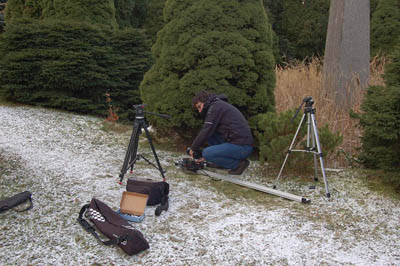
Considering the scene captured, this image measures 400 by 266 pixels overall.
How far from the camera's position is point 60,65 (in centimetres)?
773

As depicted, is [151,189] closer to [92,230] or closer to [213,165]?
[92,230]

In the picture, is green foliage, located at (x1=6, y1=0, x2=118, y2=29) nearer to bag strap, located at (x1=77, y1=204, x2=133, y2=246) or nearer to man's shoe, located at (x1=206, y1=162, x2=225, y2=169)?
man's shoe, located at (x1=206, y1=162, x2=225, y2=169)

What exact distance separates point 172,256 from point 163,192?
1034 mm

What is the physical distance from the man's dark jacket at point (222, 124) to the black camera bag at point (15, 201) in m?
2.06

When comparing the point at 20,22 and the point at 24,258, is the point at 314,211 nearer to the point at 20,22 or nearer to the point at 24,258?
the point at 24,258

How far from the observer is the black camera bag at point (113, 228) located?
3.10 meters

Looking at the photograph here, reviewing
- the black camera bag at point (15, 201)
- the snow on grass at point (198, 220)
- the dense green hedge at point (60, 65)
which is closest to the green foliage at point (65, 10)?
the dense green hedge at point (60, 65)

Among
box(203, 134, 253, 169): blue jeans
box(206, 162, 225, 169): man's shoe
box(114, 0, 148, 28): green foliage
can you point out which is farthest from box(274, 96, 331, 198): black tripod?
box(114, 0, 148, 28): green foliage

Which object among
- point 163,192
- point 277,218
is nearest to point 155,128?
point 163,192

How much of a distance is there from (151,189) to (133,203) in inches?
11.7

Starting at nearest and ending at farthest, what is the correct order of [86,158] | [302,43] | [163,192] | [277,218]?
[277,218], [163,192], [86,158], [302,43]

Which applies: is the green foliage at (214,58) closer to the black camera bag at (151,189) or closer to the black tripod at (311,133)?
the black tripod at (311,133)

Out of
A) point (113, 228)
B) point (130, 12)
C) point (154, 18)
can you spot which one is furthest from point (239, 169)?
point (154, 18)

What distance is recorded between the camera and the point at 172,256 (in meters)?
3.13
